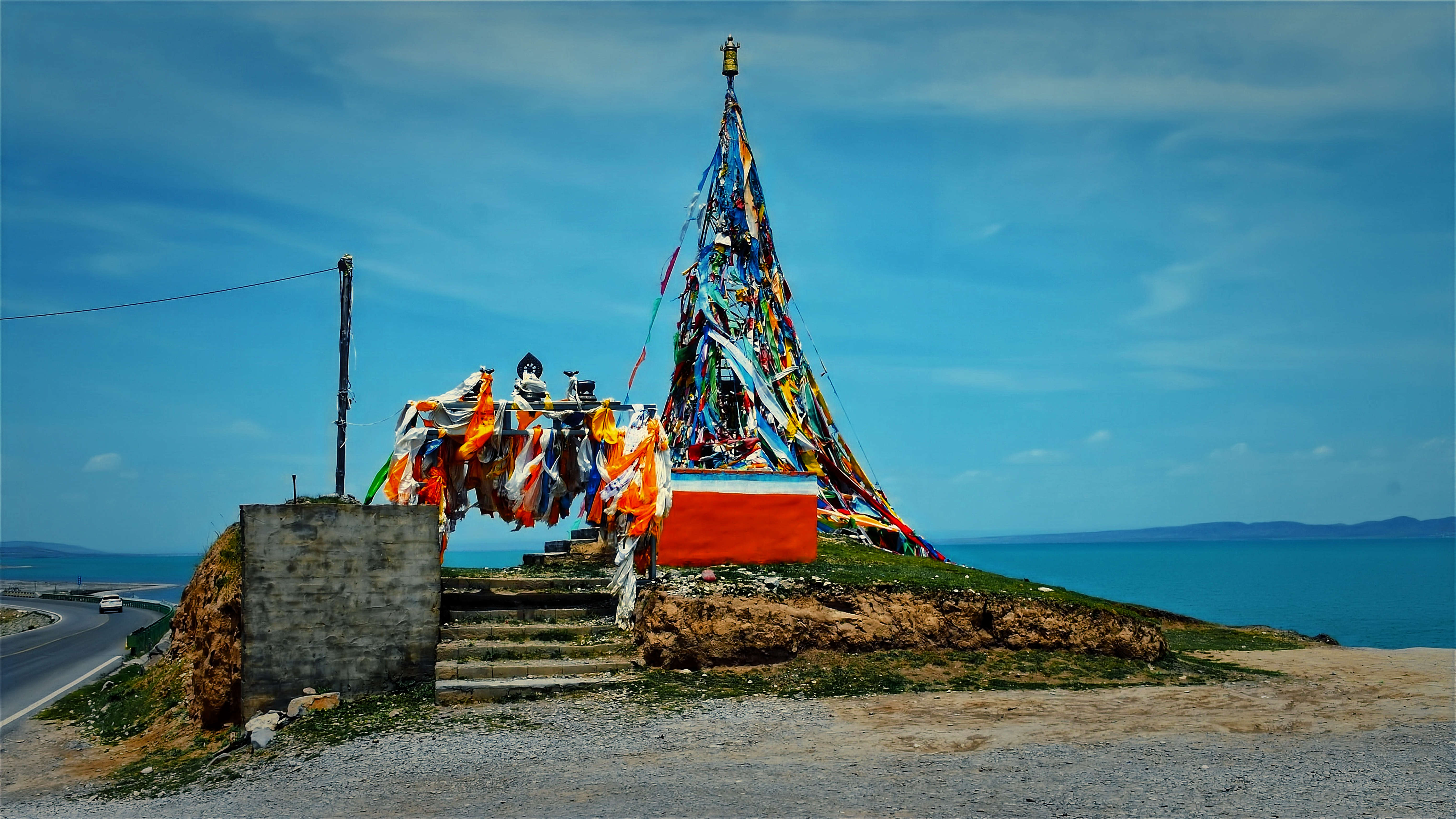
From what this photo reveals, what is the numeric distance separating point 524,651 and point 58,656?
28179mm

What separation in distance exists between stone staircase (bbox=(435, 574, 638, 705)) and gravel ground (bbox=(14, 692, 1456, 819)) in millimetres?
893

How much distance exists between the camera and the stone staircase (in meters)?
13.3

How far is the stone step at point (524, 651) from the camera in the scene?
13766mm

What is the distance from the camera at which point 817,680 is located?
13.7m

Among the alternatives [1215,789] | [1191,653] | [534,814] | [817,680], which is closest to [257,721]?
[534,814]

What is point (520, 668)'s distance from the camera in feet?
44.6

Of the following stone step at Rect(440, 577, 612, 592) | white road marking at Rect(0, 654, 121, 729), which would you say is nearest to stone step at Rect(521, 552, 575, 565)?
stone step at Rect(440, 577, 612, 592)

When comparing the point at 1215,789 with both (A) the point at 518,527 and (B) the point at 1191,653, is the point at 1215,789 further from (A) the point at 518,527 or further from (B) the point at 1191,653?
(A) the point at 518,527

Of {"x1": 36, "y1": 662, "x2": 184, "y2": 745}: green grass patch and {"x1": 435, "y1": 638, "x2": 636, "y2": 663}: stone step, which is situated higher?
{"x1": 435, "y1": 638, "x2": 636, "y2": 663}: stone step

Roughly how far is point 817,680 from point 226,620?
7607 mm

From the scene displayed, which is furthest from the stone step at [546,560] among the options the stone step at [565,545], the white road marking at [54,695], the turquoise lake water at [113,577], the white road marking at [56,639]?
the turquoise lake water at [113,577]

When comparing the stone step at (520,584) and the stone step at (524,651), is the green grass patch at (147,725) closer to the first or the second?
the stone step at (524,651)

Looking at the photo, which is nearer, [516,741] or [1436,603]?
[516,741]

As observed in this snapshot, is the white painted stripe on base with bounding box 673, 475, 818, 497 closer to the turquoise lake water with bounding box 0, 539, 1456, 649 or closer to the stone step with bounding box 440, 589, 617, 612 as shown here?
the stone step with bounding box 440, 589, 617, 612
